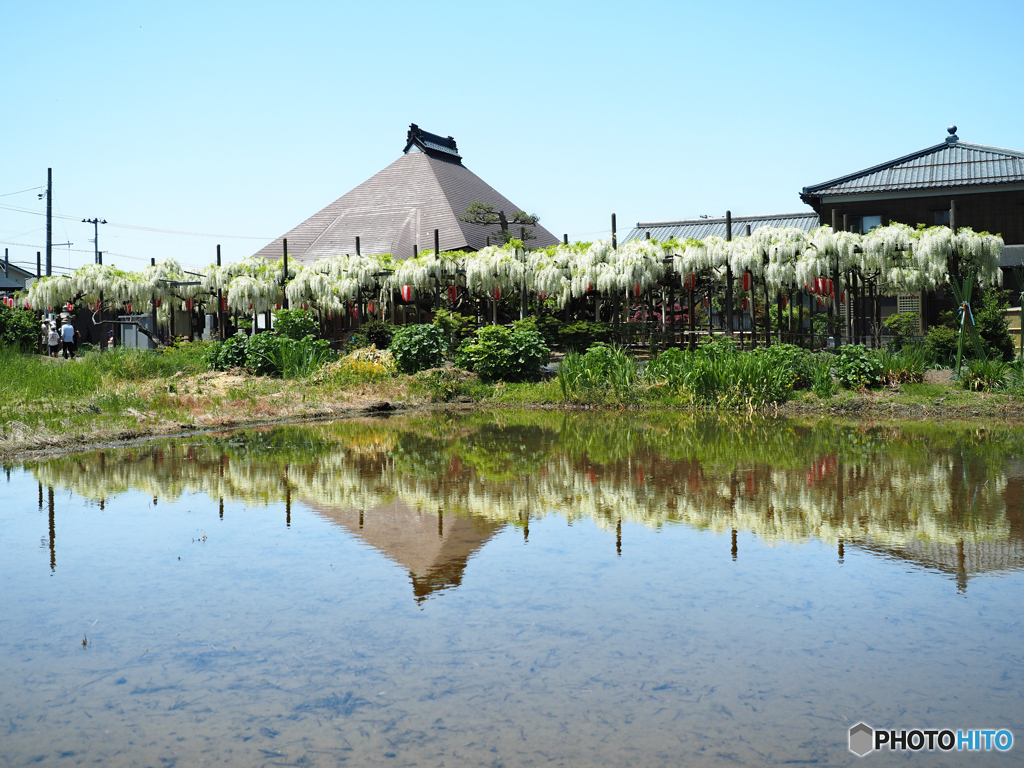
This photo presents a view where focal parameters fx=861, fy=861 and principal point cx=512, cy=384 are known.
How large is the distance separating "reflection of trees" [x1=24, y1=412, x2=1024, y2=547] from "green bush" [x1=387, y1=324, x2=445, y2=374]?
6.74 metres

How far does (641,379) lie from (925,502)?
35.6ft

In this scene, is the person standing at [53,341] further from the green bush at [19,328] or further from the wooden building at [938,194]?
the wooden building at [938,194]

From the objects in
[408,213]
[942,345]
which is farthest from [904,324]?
[408,213]

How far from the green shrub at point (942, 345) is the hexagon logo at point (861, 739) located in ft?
54.1

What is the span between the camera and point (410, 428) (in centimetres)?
1466

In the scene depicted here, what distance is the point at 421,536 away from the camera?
6.91 m

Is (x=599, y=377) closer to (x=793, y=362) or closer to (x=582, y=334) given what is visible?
(x=793, y=362)

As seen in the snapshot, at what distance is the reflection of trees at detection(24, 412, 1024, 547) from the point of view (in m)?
7.48

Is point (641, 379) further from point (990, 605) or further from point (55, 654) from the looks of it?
point (55, 654)

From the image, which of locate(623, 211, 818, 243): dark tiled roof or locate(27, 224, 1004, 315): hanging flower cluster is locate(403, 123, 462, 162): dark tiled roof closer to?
locate(623, 211, 818, 243): dark tiled roof

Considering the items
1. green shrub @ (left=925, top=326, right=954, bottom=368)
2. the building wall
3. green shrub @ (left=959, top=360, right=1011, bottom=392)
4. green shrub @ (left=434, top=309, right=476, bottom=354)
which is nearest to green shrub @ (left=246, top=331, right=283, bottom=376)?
green shrub @ (left=434, top=309, right=476, bottom=354)

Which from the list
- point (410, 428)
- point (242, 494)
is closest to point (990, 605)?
point (242, 494)

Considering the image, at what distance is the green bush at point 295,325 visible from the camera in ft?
74.9

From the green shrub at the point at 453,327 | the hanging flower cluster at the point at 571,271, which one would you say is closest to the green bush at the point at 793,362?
the hanging flower cluster at the point at 571,271
